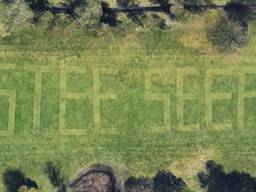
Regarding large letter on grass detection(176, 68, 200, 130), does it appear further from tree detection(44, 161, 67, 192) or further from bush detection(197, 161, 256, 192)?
tree detection(44, 161, 67, 192)

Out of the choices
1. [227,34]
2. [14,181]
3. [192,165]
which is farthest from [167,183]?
[227,34]

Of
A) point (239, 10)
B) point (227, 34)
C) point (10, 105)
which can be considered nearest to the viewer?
point (10, 105)

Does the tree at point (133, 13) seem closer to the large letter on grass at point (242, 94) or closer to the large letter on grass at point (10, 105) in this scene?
the large letter on grass at point (242, 94)

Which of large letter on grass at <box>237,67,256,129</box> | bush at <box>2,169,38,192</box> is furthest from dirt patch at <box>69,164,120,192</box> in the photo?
large letter on grass at <box>237,67,256,129</box>

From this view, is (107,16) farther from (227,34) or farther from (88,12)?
(227,34)

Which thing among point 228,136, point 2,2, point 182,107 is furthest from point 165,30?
point 2,2

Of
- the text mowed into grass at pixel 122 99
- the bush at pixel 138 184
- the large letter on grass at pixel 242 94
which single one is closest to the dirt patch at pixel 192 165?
the text mowed into grass at pixel 122 99
